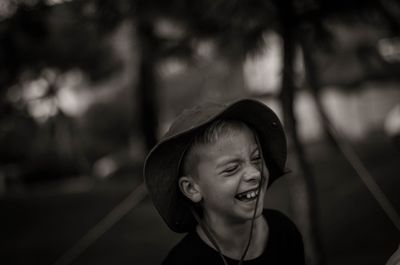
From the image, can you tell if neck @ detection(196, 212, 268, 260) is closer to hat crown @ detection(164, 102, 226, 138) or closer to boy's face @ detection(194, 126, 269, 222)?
boy's face @ detection(194, 126, 269, 222)

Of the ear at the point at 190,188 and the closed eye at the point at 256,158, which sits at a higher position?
the closed eye at the point at 256,158

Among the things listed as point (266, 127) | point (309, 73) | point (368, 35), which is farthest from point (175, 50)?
point (368, 35)

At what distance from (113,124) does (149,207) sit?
12779mm

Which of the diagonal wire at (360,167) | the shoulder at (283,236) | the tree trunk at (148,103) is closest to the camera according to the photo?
the shoulder at (283,236)

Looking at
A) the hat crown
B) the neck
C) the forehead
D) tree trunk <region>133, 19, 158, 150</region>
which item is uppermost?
the hat crown

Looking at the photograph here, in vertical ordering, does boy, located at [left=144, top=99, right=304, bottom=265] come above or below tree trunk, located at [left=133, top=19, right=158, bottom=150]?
above

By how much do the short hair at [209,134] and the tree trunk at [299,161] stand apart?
149 cm

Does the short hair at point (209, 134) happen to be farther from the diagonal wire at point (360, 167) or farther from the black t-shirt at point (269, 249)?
the diagonal wire at point (360, 167)

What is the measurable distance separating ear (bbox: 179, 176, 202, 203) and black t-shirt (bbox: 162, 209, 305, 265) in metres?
0.12

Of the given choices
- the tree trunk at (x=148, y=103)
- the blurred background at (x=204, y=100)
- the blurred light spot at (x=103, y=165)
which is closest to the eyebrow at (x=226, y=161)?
the blurred background at (x=204, y=100)

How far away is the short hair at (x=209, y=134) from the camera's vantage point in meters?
1.16

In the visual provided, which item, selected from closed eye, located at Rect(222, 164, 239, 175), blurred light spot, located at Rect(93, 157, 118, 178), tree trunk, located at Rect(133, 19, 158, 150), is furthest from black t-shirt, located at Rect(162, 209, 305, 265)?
blurred light spot, located at Rect(93, 157, 118, 178)

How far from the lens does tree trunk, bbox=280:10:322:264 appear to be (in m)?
2.63

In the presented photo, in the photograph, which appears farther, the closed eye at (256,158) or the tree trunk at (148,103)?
the tree trunk at (148,103)
